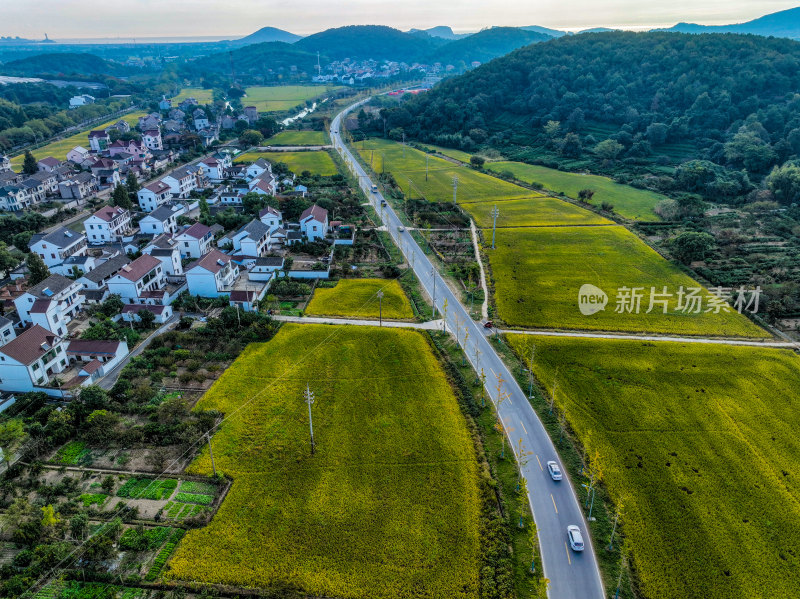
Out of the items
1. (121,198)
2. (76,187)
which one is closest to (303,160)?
(76,187)

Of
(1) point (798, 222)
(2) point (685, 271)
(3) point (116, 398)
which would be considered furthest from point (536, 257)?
(3) point (116, 398)

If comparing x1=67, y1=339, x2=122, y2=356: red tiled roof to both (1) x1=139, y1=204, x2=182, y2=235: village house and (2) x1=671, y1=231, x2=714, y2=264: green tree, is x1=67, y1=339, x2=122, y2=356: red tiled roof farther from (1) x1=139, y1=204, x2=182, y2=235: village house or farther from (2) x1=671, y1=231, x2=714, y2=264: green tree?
(2) x1=671, y1=231, x2=714, y2=264: green tree

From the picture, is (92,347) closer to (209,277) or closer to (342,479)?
Result: (209,277)

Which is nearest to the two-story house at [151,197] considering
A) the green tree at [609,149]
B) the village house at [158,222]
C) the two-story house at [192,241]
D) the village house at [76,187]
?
the village house at [158,222]

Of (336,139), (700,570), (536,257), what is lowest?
(700,570)

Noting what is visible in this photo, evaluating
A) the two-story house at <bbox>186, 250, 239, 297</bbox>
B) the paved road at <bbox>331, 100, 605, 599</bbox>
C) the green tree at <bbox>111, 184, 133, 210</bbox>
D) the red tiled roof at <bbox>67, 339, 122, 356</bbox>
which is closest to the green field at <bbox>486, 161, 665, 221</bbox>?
the paved road at <bbox>331, 100, 605, 599</bbox>

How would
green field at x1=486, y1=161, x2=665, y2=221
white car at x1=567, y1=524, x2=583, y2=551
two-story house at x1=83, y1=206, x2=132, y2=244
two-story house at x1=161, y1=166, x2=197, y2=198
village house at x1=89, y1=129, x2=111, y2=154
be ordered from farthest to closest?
village house at x1=89, y1=129, x2=111, y2=154
two-story house at x1=161, y1=166, x2=197, y2=198
green field at x1=486, y1=161, x2=665, y2=221
two-story house at x1=83, y1=206, x2=132, y2=244
white car at x1=567, y1=524, x2=583, y2=551

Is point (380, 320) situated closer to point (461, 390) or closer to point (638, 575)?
point (461, 390)
